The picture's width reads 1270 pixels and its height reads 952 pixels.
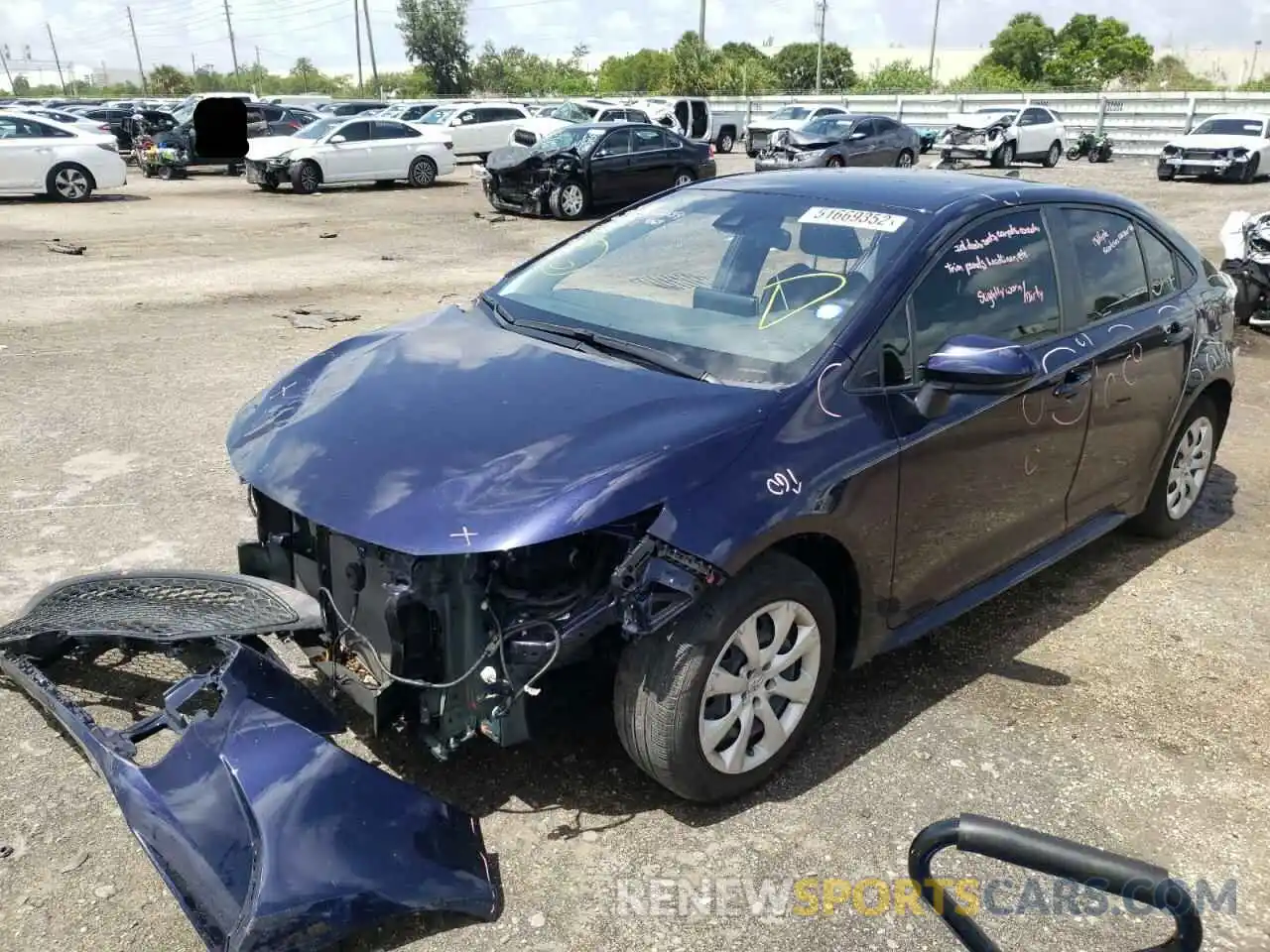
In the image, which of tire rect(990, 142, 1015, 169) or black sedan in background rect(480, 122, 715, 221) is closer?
black sedan in background rect(480, 122, 715, 221)

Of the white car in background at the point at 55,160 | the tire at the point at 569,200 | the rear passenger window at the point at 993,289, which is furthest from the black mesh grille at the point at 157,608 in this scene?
the white car in background at the point at 55,160

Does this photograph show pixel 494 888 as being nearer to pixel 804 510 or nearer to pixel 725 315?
pixel 804 510

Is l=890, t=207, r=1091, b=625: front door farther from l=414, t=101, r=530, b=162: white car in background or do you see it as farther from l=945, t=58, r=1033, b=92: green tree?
l=945, t=58, r=1033, b=92: green tree

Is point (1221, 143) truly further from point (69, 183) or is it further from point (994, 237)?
point (994, 237)

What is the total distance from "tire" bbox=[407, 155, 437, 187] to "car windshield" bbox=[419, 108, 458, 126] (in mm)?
5862

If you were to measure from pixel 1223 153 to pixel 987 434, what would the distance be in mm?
24608

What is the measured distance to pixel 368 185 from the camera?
23.5 metres

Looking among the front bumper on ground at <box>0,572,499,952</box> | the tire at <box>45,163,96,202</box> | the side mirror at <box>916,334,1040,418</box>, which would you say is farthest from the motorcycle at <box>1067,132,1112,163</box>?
the front bumper on ground at <box>0,572,499,952</box>

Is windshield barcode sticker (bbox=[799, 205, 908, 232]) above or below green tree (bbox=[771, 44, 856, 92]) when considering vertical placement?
above

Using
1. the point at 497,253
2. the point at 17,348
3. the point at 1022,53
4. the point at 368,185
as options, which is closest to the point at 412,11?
the point at 1022,53

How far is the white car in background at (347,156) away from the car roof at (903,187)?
19055mm

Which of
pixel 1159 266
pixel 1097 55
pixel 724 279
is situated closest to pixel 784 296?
pixel 724 279

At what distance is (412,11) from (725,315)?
8039cm

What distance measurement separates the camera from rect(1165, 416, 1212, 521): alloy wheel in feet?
16.1
